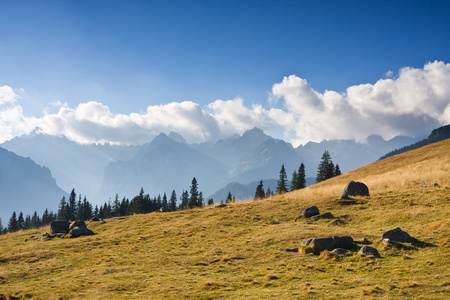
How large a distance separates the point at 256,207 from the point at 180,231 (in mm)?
9725

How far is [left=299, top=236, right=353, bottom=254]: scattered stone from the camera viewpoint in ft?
50.2

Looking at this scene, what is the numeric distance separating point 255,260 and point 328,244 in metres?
4.24

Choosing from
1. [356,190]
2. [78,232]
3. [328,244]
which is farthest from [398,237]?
[78,232]

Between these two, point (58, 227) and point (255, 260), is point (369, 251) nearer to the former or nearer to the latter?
point (255, 260)

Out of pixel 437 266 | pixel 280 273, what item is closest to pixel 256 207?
pixel 280 273

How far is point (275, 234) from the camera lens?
1947 cm

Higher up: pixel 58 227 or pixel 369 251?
pixel 58 227

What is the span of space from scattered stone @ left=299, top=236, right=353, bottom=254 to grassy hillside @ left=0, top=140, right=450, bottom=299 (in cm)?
68

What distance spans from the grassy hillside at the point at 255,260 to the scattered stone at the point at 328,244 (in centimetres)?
68

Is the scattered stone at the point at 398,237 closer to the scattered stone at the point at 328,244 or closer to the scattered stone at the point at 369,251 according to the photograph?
the scattered stone at the point at 369,251

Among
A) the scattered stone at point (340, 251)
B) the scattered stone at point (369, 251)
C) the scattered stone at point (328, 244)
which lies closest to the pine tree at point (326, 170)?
the scattered stone at point (328, 244)

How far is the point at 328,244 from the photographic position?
50.6 feet

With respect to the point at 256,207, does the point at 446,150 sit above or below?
above

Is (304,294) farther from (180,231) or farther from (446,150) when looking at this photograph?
(446,150)
